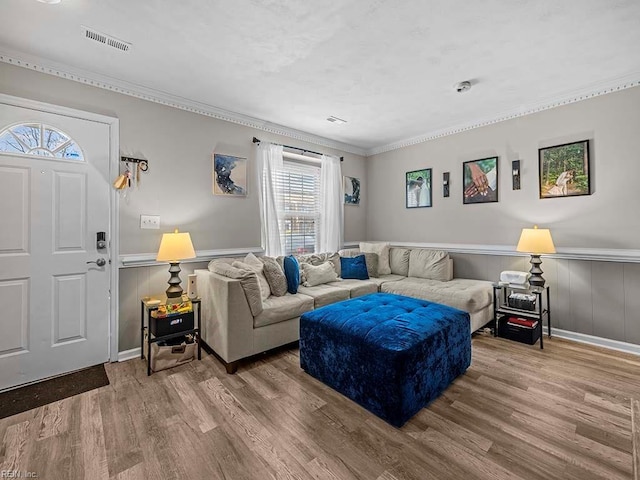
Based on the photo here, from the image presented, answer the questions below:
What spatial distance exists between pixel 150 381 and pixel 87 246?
1325mm

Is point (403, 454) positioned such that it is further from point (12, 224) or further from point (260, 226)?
point (12, 224)

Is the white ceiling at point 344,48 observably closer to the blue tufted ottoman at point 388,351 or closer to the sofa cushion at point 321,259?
the sofa cushion at point 321,259

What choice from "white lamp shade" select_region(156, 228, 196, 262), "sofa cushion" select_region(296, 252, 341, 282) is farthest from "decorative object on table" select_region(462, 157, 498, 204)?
"white lamp shade" select_region(156, 228, 196, 262)

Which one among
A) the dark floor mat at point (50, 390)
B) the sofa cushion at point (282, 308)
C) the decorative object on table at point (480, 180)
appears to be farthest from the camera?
the decorative object on table at point (480, 180)

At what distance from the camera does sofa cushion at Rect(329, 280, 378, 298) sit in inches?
138

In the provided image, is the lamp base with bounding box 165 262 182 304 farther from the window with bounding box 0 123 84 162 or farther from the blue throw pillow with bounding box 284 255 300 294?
the window with bounding box 0 123 84 162

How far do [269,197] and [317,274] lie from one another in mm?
1184

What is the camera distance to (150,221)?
2.93 meters

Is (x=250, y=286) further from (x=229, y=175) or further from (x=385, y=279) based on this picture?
(x=385, y=279)

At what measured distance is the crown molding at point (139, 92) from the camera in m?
2.35

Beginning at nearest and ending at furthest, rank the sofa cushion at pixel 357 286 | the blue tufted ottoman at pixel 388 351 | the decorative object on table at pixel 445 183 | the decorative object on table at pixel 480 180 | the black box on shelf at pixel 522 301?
Result: the blue tufted ottoman at pixel 388 351 → the black box on shelf at pixel 522 301 → the sofa cushion at pixel 357 286 → the decorative object on table at pixel 480 180 → the decorative object on table at pixel 445 183

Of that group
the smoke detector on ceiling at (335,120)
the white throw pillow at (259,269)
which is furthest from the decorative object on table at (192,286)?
the smoke detector on ceiling at (335,120)

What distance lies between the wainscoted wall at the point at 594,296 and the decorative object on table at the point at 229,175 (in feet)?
11.2

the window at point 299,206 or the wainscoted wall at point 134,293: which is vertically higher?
the window at point 299,206
